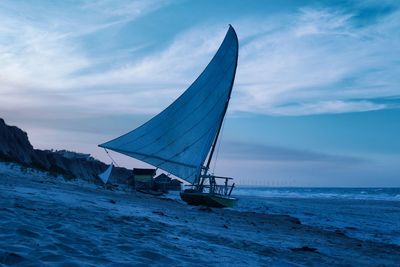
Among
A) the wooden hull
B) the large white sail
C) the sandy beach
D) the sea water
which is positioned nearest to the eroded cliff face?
the large white sail

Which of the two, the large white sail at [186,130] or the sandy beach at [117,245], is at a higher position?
the large white sail at [186,130]

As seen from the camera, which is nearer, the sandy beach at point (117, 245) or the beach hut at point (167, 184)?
the sandy beach at point (117, 245)

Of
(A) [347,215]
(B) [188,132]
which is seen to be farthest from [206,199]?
(A) [347,215]

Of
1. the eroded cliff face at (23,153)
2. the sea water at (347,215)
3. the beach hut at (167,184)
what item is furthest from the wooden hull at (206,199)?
the beach hut at (167,184)

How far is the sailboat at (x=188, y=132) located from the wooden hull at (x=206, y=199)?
1.54 meters

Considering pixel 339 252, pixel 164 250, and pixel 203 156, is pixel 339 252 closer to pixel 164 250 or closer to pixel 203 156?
pixel 164 250

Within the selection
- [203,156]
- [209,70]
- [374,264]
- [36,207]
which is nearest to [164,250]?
[36,207]

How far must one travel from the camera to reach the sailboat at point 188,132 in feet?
83.4

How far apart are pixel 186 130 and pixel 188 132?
0.17m

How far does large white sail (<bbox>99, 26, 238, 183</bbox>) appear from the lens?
25.5 metres

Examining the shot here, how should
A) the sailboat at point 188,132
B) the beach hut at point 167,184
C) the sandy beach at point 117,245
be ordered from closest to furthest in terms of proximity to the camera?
1. the sandy beach at point 117,245
2. the sailboat at point 188,132
3. the beach hut at point 167,184

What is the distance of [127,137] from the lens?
84.5ft

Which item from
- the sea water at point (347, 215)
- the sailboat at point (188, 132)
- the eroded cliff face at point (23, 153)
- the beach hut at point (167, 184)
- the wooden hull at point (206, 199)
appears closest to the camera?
the sea water at point (347, 215)

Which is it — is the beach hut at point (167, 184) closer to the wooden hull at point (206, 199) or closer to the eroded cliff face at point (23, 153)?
the eroded cliff face at point (23, 153)
